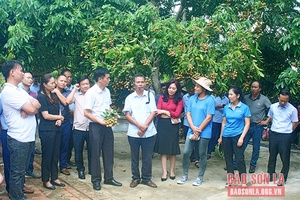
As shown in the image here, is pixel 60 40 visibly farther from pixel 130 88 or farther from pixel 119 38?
pixel 130 88

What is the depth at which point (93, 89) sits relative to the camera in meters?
5.34

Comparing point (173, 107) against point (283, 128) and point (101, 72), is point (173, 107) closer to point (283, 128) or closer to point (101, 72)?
point (101, 72)

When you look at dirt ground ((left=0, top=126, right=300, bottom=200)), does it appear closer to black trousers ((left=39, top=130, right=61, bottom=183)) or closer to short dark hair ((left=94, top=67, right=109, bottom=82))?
black trousers ((left=39, top=130, right=61, bottom=183))

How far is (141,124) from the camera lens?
216 inches

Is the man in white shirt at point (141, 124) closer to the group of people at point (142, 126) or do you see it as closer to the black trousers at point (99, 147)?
the group of people at point (142, 126)

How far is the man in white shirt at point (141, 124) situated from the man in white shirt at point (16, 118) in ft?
5.45

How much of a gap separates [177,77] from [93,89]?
53.6 inches

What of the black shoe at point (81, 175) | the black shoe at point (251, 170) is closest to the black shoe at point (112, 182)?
the black shoe at point (81, 175)

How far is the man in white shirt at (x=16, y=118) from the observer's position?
4293 mm

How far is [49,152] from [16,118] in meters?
0.98

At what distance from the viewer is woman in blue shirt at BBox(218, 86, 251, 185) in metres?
5.58

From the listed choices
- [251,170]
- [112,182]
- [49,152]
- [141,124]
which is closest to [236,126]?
[251,170]

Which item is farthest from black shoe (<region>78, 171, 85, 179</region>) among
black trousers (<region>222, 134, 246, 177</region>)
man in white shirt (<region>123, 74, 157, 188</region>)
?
black trousers (<region>222, 134, 246, 177</region>)

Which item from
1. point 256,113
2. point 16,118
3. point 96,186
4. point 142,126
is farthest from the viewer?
point 256,113
